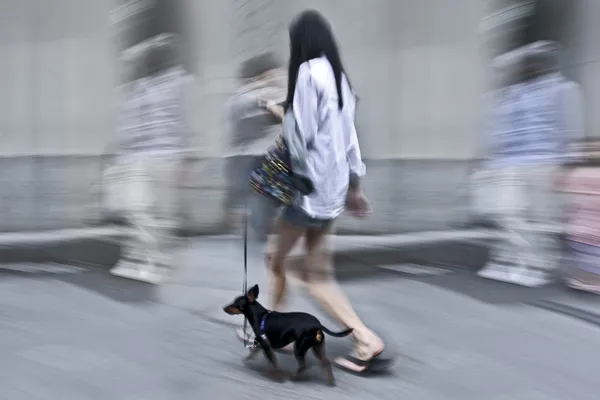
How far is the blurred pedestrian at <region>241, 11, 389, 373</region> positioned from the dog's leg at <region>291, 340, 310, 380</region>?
298 mm

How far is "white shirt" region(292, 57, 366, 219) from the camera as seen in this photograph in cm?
396

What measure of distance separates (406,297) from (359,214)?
5.20ft

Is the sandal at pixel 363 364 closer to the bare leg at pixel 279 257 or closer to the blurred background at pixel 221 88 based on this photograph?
the bare leg at pixel 279 257

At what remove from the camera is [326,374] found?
13.6ft

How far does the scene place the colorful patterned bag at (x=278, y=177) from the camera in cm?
408

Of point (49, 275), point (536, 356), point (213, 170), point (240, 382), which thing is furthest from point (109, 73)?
point (536, 356)

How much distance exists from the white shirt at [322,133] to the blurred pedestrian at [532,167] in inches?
98.3

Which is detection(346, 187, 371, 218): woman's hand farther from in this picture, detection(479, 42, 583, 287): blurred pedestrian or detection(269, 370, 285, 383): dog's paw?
detection(479, 42, 583, 287): blurred pedestrian

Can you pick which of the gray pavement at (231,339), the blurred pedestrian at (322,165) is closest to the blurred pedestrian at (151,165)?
the gray pavement at (231,339)

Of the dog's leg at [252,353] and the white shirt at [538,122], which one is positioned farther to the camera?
the white shirt at [538,122]

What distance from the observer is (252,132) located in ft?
19.4

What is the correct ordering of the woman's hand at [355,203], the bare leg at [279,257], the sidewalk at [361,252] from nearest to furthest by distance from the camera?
the bare leg at [279,257]
the woman's hand at [355,203]
the sidewalk at [361,252]

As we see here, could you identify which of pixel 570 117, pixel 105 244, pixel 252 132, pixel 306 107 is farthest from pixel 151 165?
pixel 570 117

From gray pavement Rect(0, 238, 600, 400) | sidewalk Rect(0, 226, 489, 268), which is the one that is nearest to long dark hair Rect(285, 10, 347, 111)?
gray pavement Rect(0, 238, 600, 400)
